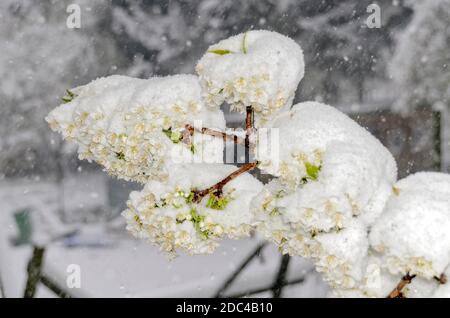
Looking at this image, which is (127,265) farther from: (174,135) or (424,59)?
(424,59)

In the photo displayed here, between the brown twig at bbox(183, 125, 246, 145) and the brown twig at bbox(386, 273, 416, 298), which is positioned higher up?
the brown twig at bbox(183, 125, 246, 145)

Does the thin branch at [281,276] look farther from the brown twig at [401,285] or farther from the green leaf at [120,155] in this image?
the brown twig at [401,285]

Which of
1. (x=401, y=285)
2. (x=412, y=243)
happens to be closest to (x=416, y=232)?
(x=412, y=243)

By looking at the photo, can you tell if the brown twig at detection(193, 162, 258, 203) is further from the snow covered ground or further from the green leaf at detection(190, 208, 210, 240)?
the snow covered ground

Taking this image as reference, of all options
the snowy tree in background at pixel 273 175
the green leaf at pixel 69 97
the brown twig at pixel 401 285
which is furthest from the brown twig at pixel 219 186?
the green leaf at pixel 69 97

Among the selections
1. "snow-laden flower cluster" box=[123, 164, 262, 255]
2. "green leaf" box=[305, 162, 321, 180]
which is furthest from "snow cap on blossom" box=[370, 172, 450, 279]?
"snow-laden flower cluster" box=[123, 164, 262, 255]

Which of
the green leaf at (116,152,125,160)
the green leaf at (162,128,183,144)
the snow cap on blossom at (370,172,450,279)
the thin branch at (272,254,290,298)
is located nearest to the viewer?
the snow cap on blossom at (370,172,450,279)
